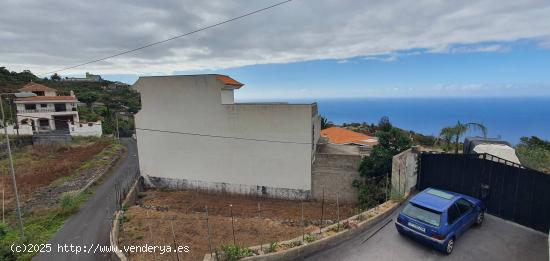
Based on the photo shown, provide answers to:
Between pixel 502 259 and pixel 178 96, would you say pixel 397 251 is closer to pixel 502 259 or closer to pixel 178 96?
pixel 502 259

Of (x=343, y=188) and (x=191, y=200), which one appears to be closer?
(x=343, y=188)

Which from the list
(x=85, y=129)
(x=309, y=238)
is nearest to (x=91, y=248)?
(x=309, y=238)

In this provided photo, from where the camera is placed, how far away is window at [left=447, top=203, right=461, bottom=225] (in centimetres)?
809

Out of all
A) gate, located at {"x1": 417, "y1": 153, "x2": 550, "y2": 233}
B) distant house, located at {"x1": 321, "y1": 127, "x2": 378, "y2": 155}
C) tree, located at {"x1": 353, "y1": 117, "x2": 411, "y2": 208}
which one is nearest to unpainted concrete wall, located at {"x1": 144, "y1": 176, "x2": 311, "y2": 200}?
tree, located at {"x1": 353, "y1": 117, "x2": 411, "y2": 208}

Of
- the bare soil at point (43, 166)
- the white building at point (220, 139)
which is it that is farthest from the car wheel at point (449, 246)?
the bare soil at point (43, 166)

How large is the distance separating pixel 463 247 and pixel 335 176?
838 cm

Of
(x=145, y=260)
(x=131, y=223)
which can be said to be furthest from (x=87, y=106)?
(x=145, y=260)

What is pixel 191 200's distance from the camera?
17875 millimetres

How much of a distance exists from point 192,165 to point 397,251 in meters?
14.5

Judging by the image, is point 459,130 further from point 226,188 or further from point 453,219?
point 226,188

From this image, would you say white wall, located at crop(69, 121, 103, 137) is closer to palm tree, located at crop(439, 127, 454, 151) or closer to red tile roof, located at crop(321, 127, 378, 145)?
red tile roof, located at crop(321, 127, 378, 145)

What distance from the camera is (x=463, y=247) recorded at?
8523mm

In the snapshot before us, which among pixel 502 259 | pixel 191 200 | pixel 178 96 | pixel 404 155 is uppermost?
pixel 178 96

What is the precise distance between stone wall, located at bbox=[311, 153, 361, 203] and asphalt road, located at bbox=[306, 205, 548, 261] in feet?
21.9
